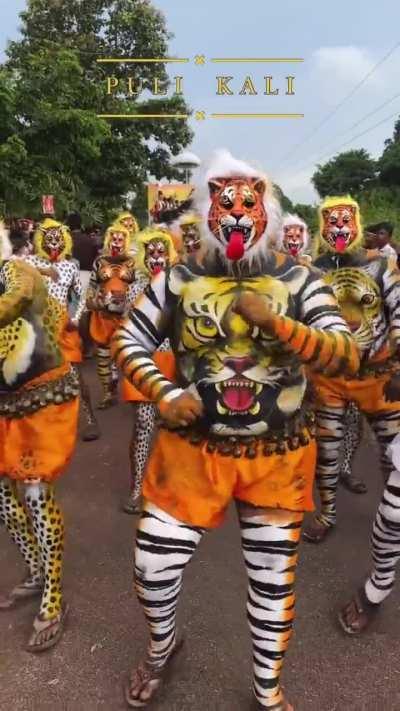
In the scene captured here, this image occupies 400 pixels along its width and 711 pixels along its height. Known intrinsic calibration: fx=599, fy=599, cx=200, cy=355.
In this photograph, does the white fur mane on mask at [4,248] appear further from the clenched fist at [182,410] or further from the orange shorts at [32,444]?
the clenched fist at [182,410]

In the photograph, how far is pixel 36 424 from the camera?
2.53 m

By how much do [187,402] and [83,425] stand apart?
382cm

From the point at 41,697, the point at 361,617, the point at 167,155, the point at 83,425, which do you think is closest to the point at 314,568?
the point at 361,617

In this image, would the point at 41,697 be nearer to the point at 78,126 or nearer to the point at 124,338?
the point at 124,338

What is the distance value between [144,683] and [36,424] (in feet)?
3.60

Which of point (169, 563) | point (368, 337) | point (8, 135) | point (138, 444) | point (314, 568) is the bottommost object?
point (314, 568)

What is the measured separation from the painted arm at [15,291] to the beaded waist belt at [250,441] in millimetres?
754

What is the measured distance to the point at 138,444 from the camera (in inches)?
153

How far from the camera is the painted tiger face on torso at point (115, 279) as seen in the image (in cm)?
546

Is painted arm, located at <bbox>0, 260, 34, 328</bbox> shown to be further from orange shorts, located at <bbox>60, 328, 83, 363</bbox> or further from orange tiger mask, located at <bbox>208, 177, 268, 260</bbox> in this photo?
orange shorts, located at <bbox>60, 328, 83, 363</bbox>

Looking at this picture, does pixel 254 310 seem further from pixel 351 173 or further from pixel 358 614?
pixel 351 173

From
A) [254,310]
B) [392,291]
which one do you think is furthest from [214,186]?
[392,291]

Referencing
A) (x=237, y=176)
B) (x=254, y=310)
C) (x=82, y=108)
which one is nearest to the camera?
(x=254, y=310)

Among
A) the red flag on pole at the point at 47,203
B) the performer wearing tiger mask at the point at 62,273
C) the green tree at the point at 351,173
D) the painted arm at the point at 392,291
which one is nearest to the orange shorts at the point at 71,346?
the performer wearing tiger mask at the point at 62,273
